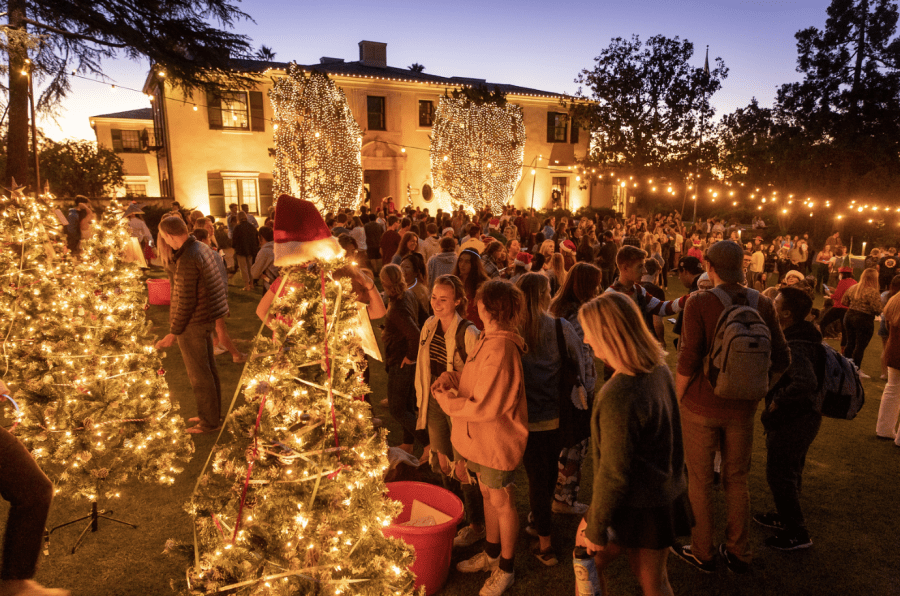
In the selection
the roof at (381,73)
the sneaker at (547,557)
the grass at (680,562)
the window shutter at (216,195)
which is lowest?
the grass at (680,562)

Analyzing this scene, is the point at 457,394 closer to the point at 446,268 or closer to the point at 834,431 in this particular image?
→ the point at 446,268

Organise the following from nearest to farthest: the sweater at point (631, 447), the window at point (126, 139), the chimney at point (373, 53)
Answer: the sweater at point (631, 447)
the chimney at point (373, 53)
the window at point (126, 139)

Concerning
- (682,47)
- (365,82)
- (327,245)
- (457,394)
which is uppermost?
(682,47)

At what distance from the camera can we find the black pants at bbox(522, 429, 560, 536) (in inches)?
135

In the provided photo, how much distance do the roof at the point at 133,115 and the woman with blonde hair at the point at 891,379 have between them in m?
36.5

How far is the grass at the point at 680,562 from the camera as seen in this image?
349 centimetres

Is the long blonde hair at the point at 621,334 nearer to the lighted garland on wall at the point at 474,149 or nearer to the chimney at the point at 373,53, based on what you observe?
the lighted garland on wall at the point at 474,149

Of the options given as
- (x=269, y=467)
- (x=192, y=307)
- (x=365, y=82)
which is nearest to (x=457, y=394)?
(x=269, y=467)

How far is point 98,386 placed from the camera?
13.8 ft

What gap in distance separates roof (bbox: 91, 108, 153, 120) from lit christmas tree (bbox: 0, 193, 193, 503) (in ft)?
108

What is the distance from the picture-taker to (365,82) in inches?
1005

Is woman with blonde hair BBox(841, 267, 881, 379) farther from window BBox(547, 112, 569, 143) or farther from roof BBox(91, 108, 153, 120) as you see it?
roof BBox(91, 108, 153, 120)

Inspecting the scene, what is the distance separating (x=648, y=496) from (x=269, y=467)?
1.76 meters

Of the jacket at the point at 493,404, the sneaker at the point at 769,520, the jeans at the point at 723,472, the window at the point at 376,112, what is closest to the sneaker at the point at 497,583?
the jacket at the point at 493,404
